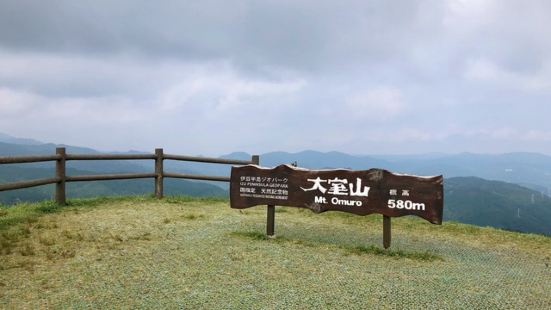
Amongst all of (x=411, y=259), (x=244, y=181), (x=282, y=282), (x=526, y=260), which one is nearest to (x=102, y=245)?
(x=244, y=181)

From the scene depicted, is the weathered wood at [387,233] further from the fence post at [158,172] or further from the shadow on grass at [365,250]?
the fence post at [158,172]

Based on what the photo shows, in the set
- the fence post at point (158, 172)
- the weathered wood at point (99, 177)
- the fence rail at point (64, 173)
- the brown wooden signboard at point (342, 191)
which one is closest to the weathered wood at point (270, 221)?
the brown wooden signboard at point (342, 191)

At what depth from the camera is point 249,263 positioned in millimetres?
6793

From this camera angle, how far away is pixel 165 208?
38.1 feet

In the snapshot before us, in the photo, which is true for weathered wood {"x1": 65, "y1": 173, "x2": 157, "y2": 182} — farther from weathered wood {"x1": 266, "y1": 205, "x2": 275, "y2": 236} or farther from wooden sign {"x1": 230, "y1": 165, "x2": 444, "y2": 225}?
weathered wood {"x1": 266, "y1": 205, "x2": 275, "y2": 236}

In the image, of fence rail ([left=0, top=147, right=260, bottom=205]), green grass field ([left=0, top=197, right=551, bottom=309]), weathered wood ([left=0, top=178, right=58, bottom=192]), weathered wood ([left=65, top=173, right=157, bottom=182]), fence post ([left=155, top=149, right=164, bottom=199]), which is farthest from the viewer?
fence post ([left=155, top=149, right=164, bottom=199])

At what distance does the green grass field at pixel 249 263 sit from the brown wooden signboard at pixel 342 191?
30.6 inches

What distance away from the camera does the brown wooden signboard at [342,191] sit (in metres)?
7.64

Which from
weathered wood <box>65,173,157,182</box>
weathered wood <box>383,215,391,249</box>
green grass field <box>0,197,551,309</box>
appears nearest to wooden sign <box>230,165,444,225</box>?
weathered wood <box>383,215,391,249</box>

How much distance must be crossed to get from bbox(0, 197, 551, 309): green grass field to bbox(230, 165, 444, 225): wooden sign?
30.8 inches

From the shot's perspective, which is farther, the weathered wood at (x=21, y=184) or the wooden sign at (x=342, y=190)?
the weathered wood at (x=21, y=184)

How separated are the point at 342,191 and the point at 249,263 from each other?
250cm

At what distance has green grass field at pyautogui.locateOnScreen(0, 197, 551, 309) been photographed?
17.4 feet

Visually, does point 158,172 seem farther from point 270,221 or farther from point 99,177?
point 270,221
